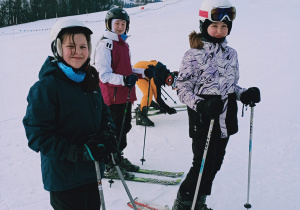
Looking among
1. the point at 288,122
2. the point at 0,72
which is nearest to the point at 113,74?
the point at 288,122

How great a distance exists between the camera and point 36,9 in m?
48.8

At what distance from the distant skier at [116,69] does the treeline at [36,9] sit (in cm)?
4645

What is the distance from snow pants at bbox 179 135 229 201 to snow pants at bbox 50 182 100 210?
1040 mm

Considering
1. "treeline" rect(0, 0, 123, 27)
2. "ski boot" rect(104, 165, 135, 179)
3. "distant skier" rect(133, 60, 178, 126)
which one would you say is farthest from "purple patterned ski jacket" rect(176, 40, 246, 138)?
"treeline" rect(0, 0, 123, 27)

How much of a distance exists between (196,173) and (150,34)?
670 inches

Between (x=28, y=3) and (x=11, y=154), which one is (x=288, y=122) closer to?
(x=11, y=154)

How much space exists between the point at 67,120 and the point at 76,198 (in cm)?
58

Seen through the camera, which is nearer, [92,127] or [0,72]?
[92,127]

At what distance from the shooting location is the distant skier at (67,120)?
1.73m

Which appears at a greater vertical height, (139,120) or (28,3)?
(28,3)

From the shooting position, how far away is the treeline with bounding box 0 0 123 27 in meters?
46.8

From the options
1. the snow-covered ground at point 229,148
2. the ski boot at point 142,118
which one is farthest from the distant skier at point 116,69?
the ski boot at point 142,118

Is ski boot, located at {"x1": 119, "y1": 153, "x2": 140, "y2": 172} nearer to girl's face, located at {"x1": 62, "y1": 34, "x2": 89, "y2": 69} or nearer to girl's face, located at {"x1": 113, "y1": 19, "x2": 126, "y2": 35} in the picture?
girl's face, located at {"x1": 113, "y1": 19, "x2": 126, "y2": 35}

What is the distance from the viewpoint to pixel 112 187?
360 centimetres
